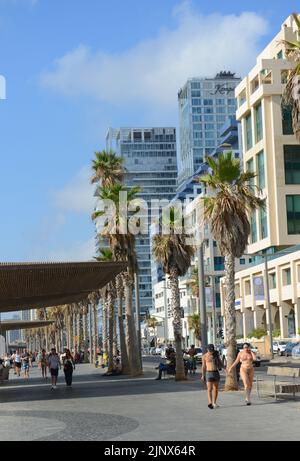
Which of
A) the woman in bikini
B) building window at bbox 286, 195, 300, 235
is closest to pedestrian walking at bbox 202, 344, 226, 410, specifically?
the woman in bikini

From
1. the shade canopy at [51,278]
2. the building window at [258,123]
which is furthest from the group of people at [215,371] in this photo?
the building window at [258,123]

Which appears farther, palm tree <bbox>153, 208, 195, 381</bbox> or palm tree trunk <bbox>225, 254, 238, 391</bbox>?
palm tree <bbox>153, 208, 195, 381</bbox>

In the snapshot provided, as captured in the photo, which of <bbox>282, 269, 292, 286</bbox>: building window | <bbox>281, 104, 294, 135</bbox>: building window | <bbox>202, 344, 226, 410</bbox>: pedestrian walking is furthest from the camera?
<bbox>281, 104, 294, 135</bbox>: building window

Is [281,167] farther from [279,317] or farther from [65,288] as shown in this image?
[65,288]

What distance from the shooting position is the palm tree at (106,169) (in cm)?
4731

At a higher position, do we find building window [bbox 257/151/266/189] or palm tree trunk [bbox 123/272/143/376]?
building window [bbox 257/151/266/189]

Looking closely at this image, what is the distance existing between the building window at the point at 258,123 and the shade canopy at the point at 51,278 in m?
55.3

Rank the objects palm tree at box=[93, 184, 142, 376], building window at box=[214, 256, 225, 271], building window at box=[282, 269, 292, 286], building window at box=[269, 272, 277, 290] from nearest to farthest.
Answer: palm tree at box=[93, 184, 142, 376] → building window at box=[282, 269, 292, 286] → building window at box=[269, 272, 277, 290] → building window at box=[214, 256, 225, 271]

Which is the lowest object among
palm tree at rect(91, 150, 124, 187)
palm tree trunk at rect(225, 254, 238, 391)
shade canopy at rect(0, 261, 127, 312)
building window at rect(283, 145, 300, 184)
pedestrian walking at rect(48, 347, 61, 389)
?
pedestrian walking at rect(48, 347, 61, 389)

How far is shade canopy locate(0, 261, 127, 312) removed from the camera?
2967 centimetres

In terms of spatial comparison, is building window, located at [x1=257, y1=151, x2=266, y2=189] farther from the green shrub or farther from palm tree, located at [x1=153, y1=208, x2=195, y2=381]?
palm tree, located at [x1=153, y1=208, x2=195, y2=381]

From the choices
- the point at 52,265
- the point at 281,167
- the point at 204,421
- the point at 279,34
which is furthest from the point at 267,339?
the point at 204,421

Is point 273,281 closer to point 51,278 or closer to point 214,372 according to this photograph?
point 51,278

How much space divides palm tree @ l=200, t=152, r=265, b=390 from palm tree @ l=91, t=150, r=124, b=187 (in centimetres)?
2121
